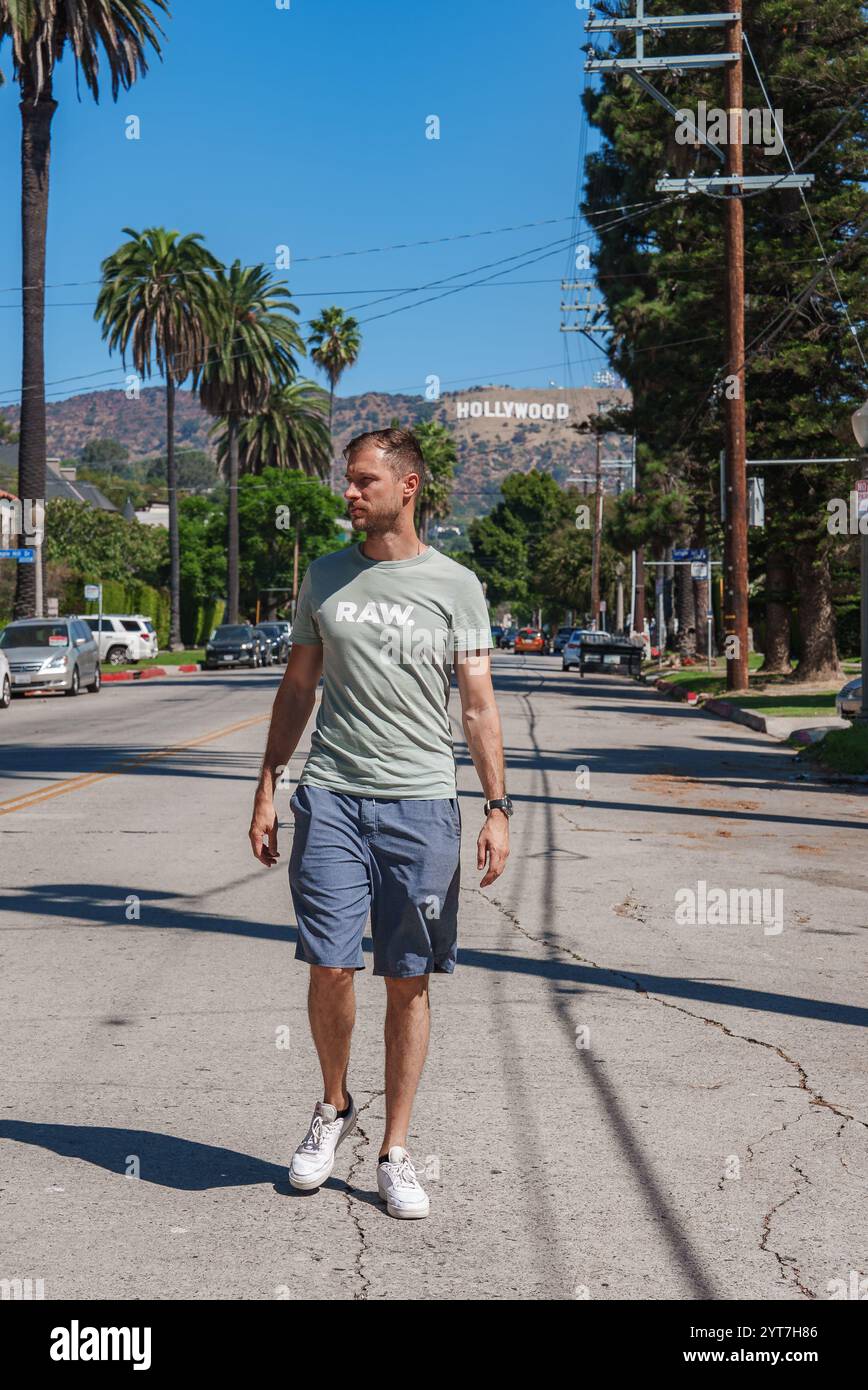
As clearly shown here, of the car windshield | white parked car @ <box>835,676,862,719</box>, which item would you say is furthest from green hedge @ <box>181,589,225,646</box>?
white parked car @ <box>835,676,862,719</box>

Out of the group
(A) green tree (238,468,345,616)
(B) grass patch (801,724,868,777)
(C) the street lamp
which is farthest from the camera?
(A) green tree (238,468,345,616)

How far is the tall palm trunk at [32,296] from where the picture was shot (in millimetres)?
42562

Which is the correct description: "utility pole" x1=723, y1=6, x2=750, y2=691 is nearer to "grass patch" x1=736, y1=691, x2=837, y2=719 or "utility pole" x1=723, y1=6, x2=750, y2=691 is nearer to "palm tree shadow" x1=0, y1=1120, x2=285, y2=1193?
"grass patch" x1=736, y1=691, x2=837, y2=719

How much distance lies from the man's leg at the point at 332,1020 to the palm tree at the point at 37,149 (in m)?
38.7

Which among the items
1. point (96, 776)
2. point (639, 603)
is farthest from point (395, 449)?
point (639, 603)

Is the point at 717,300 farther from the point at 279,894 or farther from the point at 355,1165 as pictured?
the point at 355,1165

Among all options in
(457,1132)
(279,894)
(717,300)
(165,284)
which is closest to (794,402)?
(717,300)

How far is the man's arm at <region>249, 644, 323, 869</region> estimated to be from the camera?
16.6ft

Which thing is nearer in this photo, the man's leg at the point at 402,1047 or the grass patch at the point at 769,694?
the man's leg at the point at 402,1047

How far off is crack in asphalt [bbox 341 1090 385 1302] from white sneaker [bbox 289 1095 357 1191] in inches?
4.0

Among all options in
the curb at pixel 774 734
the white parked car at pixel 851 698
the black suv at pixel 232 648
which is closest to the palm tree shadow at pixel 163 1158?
the curb at pixel 774 734

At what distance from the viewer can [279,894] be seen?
33.7 feet

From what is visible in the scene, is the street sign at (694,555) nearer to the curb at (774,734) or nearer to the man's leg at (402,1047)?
the curb at (774,734)

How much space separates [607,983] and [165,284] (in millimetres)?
64567
